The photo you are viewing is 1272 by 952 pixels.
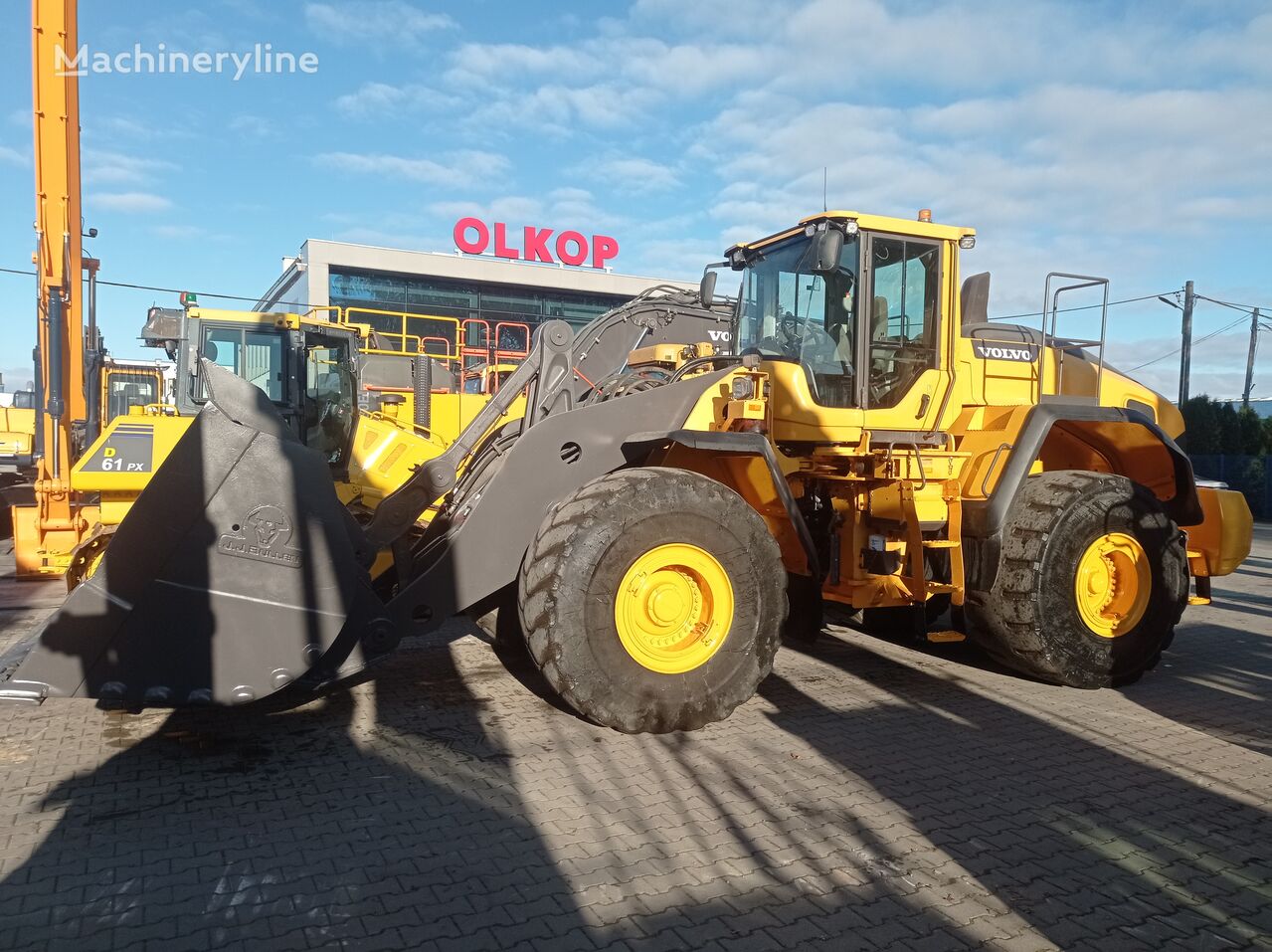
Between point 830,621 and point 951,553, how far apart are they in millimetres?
2340

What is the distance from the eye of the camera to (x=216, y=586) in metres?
3.92

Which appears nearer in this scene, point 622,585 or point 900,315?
point 622,585

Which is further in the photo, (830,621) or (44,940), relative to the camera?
(830,621)

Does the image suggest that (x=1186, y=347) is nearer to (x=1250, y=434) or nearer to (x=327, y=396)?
(x=1250, y=434)

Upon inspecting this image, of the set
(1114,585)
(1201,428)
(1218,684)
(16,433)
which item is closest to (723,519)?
(1114,585)

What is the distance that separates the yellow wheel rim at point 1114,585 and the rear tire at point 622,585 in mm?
2267

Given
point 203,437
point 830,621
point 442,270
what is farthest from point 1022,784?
point 442,270

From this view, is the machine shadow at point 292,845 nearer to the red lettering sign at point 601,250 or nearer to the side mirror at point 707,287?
the side mirror at point 707,287

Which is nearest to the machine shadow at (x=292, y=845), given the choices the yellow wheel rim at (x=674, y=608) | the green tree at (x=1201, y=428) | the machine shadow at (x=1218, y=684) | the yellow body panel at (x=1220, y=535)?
the yellow wheel rim at (x=674, y=608)

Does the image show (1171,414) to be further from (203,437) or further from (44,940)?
(44,940)

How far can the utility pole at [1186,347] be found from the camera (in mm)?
26141

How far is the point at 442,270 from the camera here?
29.7 metres

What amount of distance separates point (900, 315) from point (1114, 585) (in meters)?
2.25

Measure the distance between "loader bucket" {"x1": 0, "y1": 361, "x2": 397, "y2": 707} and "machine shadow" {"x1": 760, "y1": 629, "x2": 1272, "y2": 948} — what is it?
8.50ft
